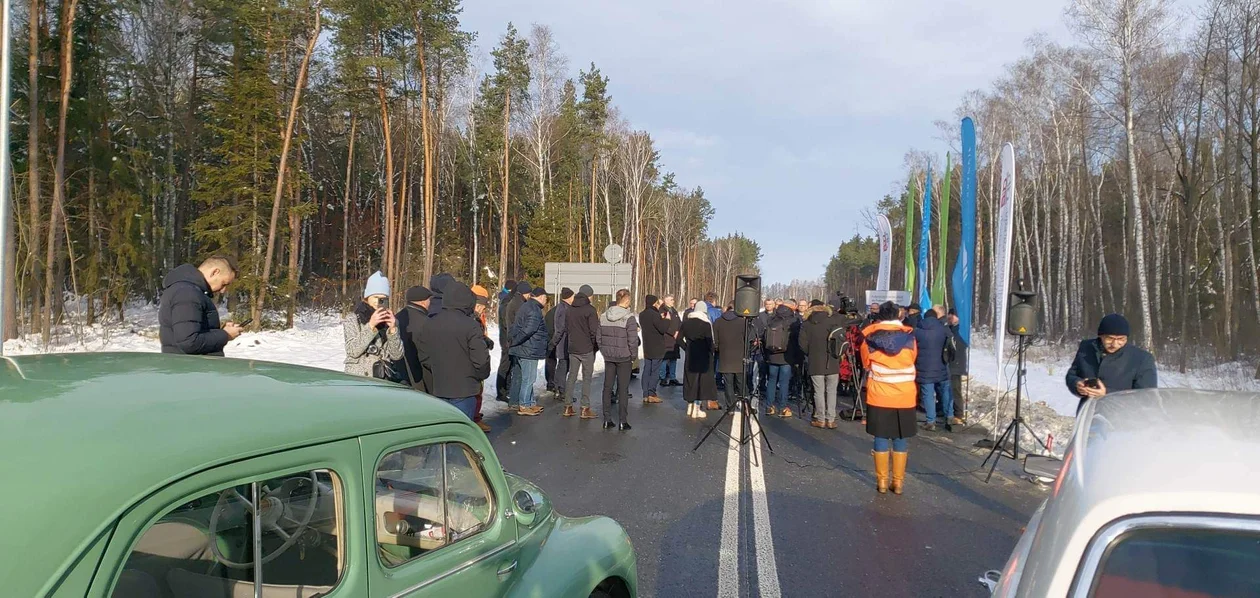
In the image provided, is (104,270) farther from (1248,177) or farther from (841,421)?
(1248,177)

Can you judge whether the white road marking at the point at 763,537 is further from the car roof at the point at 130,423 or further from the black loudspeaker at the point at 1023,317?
the black loudspeaker at the point at 1023,317

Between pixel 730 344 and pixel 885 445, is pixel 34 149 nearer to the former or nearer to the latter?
pixel 730 344

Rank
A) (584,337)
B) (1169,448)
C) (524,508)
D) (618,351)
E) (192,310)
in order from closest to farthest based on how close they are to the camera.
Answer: (1169,448), (524,508), (192,310), (618,351), (584,337)

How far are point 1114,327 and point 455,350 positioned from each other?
6.14 m

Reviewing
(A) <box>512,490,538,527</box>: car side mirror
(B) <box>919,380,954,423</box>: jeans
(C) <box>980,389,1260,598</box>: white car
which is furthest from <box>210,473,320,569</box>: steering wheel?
(B) <box>919,380,954,423</box>: jeans

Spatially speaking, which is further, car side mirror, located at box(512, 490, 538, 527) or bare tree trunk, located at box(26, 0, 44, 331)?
bare tree trunk, located at box(26, 0, 44, 331)

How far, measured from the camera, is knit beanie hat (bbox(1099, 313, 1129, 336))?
19.1ft

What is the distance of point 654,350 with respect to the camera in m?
12.1

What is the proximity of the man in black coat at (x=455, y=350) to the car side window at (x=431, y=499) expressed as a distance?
4.49m

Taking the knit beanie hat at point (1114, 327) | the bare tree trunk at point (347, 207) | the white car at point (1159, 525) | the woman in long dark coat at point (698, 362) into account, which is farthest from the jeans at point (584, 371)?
the bare tree trunk at point (347, 207)

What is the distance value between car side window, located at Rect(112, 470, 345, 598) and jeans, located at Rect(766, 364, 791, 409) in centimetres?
1018

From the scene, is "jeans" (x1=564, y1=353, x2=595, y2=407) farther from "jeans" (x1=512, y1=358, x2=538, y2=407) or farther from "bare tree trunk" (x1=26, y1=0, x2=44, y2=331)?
"bare tree trunk" (x1=26, y1=0, x2=44, y2=331)

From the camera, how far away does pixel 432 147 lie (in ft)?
98.3

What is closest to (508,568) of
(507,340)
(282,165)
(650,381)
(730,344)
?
(507,340)
